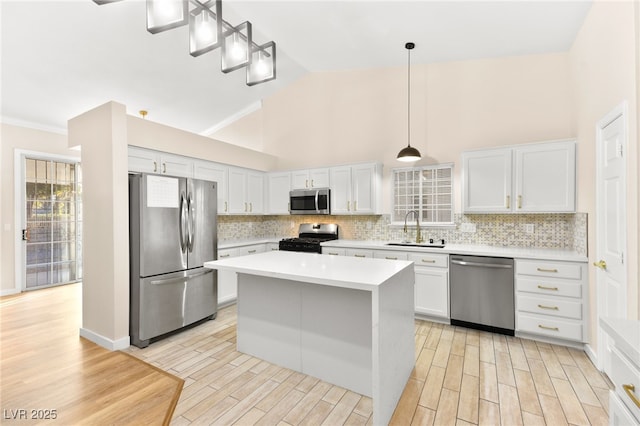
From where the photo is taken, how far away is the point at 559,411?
202 cm

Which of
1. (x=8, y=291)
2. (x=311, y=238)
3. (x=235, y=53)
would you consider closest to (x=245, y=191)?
(x=311, y=238)

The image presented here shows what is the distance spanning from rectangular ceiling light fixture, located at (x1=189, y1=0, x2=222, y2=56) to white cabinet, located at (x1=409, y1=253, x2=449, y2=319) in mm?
3025

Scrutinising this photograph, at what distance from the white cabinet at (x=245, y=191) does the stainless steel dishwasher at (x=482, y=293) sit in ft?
10.8

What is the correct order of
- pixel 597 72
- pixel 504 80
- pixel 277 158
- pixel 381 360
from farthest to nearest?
1. pixel 277 158
2. pixel 504 80
3. pixel 597 72
4. pixel 381 360

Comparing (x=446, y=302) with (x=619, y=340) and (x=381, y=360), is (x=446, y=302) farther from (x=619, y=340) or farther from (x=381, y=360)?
(x=619, y=340)

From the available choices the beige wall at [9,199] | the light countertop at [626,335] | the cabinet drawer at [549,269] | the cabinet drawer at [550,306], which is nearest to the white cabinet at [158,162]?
the beige wall at [9,199]

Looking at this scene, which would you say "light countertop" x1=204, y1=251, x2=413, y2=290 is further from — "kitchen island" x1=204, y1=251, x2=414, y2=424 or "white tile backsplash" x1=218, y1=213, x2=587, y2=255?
"white tile backsplash" x1=218, y1=213, x2=587, y2=255

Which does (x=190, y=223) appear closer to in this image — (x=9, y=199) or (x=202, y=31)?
(x=202, y=31)

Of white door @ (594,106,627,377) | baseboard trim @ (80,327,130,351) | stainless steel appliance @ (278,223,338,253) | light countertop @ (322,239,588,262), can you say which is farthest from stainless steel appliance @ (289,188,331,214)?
white door @ (594,106,627,377)

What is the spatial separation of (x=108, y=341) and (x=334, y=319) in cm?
239

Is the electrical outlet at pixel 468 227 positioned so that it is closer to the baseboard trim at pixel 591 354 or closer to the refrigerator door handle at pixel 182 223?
the baseboard trim at pixel 591 354

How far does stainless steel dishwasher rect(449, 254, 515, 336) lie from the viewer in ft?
10.5

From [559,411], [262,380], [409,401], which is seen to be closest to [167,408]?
[262,380]

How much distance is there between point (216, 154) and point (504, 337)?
14.5 feet
